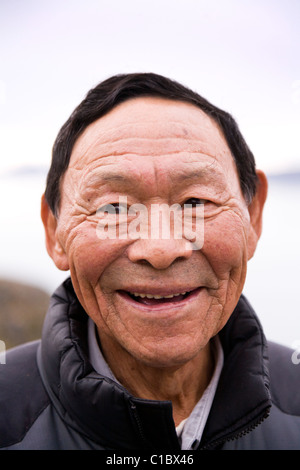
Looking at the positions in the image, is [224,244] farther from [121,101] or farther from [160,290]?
[121,101]

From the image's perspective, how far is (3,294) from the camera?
34.8 ft

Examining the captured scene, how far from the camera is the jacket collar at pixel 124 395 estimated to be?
224cm

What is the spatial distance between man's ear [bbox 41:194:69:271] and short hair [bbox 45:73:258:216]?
11 cm

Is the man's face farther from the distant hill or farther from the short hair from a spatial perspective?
the distant hill

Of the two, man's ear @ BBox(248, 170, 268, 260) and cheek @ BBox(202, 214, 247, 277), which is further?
man's ear @ BBox(248, 170, 268, 260)

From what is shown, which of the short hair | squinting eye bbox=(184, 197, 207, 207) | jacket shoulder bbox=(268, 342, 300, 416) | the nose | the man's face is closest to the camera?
the nose

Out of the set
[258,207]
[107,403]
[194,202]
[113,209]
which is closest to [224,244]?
[194,202]

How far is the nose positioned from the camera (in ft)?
7.09

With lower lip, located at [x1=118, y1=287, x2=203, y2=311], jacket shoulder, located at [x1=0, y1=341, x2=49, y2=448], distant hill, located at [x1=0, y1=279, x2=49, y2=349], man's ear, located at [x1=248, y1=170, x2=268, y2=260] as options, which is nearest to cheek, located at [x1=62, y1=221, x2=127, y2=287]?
lower lip, located at [x1=118, y1=287, x2=203, y2=311]

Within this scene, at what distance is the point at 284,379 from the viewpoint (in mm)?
3035

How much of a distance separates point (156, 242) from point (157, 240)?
1cm

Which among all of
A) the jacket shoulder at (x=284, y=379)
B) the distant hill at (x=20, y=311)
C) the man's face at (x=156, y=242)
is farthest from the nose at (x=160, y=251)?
the distant hill at (x=20, y=311)

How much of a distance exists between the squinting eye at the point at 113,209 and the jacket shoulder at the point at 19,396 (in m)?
1.27
